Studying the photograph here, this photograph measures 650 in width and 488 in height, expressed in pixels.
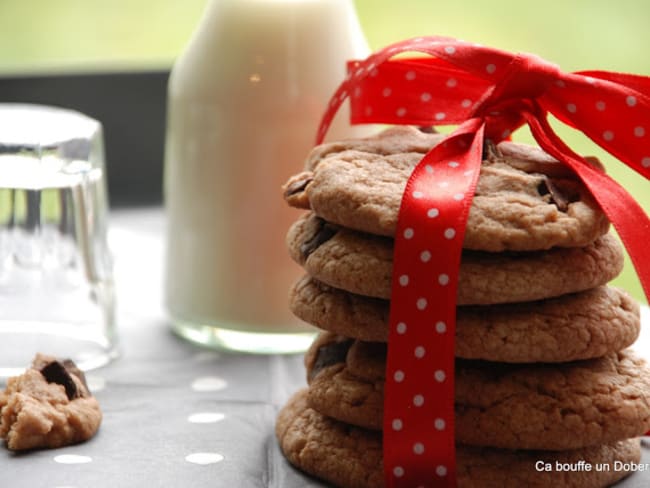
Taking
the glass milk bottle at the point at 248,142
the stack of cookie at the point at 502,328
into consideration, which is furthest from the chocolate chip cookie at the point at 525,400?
the glass milk bottle at the point at 248,142

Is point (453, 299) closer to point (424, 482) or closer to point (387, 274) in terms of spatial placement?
point (387, 274)

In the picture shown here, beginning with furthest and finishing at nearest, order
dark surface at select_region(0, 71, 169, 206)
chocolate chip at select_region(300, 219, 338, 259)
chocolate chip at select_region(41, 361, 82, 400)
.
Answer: dark surface at select_region(0, 71, 169, 206)
chocolate chip at select_region(41, 361, 82, 400)
chocolate chip at select_region(300, 219, 338, 259)

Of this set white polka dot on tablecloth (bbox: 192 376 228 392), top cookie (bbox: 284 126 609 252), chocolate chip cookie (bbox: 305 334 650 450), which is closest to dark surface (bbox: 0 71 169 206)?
white polka dot on tablecloth (bbox: 192 376 228 392)

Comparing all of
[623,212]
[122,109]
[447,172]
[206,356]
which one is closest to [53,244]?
[206,356]

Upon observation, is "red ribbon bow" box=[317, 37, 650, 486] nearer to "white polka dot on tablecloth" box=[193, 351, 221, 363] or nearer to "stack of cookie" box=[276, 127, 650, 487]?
"stack of cookie" box=[276, 127, 650, 487]

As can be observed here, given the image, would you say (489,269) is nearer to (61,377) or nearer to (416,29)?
(61,377)

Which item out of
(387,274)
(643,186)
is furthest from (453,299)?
(643,186)
